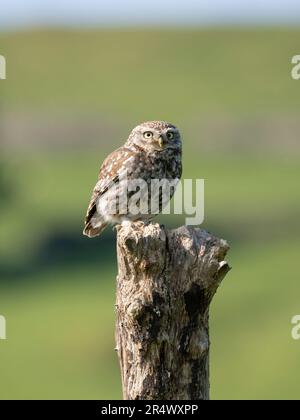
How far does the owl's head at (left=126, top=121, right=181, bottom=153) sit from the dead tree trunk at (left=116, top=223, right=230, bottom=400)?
264 centimetres

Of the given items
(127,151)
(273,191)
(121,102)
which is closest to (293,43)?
(121,102)

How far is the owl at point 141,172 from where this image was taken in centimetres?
1146

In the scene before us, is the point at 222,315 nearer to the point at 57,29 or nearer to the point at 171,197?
the point at 171,197

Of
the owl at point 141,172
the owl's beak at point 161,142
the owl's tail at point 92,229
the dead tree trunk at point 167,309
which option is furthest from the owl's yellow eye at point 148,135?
the dead tree trunk at point 167,309

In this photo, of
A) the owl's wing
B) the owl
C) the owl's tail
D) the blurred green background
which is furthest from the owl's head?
the blurred green background

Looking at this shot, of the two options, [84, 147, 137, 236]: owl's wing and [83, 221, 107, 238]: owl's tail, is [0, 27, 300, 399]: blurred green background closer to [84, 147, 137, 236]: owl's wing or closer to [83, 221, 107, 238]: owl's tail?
[83, 221, 107, 238]: owl's tail

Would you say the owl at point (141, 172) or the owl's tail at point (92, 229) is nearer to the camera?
the owl at point (141, 172)

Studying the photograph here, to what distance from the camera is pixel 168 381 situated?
8.79 m

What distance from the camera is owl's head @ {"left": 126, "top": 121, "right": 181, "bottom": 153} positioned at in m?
11.5

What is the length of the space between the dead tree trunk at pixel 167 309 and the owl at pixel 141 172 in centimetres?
244

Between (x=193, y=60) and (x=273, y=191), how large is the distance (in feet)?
97.4

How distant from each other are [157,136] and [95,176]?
43.6 m

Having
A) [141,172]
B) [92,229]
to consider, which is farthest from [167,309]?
[92,229]

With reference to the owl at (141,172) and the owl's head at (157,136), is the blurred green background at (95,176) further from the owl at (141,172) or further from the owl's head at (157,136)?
the owl's head at (157,136)
